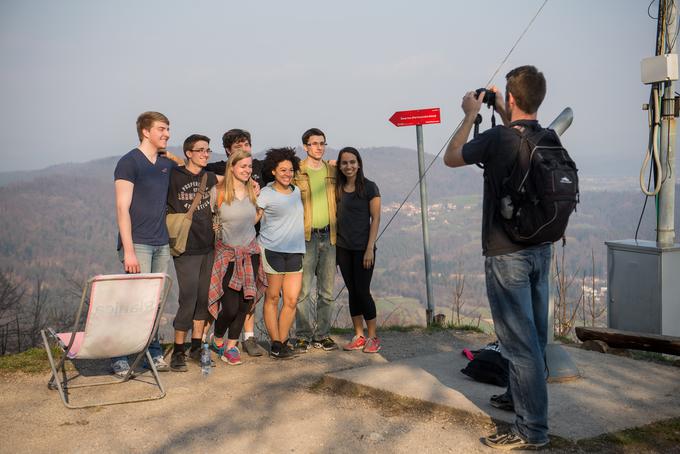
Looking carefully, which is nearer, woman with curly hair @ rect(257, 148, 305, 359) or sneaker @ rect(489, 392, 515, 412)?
sneaker @ rect(489, 392, 515, 412)

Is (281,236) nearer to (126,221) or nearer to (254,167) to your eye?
(254,167)

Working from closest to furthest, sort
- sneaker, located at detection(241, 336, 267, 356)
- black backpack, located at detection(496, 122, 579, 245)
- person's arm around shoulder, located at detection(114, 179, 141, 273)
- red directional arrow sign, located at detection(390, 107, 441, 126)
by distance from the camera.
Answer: black backpack, located at detection(496, 122, 579, 245) < person's arm around shoulder, located at detection(114, 179, 141, 273) < sneaker, located at detection(241, 336, 267, 356) < red directional arrow sign, located at detection(390, 107, 441, 126)

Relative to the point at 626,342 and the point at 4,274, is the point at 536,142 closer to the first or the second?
the point at 626,342

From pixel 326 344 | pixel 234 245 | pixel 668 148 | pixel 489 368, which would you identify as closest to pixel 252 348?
pixel 326 344

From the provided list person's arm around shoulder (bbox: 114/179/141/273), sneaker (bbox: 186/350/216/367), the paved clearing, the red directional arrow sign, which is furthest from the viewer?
the red directional arrow sign

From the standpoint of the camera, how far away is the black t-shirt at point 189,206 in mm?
6605

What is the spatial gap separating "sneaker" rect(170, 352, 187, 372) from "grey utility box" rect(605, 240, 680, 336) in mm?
4501

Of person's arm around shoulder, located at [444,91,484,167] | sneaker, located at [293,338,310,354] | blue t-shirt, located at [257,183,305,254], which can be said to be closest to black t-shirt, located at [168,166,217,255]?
blue t-shirt, located at [257,183,305,254]

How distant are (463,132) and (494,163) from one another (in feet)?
0.93

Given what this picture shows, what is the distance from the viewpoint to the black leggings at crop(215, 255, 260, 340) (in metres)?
6.88

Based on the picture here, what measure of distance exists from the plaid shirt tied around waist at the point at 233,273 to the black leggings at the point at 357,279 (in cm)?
94

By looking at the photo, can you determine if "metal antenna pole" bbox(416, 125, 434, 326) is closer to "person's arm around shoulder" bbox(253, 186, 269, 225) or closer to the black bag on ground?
"person's arm around shoulder" bbox(253, 186, 269, 225)

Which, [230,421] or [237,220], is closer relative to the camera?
[230,421]

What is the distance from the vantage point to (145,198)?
20.6ft
